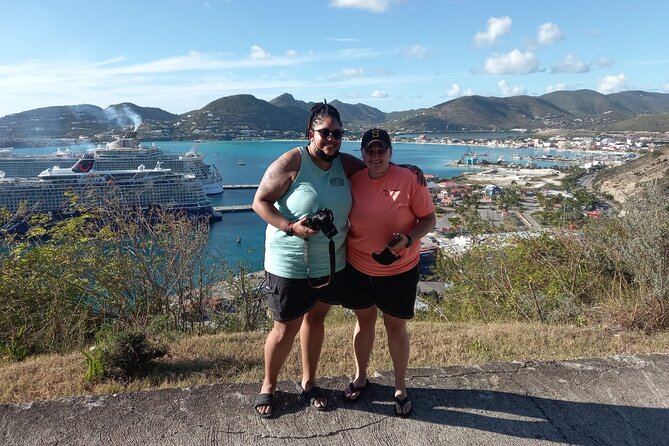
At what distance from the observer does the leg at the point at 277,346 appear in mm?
2072

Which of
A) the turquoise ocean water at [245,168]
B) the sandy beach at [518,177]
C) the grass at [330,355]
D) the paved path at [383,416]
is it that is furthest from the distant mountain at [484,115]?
the paved path at [383,416]

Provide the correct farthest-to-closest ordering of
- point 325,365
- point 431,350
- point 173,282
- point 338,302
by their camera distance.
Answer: point 173,282
point 431,350
point 325,365
point 338,302

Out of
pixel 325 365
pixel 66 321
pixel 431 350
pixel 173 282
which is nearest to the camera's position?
pixel 325 365

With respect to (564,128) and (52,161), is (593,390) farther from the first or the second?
(564,128)

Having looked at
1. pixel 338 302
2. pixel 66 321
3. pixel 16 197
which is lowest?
pixel 16 197

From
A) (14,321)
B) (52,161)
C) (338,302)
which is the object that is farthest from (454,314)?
(52,161)

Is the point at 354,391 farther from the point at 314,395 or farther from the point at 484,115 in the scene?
the point at 484,115

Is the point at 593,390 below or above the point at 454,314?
above

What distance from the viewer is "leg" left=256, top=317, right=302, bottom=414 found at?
207 centimetres

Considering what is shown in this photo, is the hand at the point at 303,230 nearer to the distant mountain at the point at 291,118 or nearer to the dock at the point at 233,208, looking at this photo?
the distant mountain at the point at 291,118

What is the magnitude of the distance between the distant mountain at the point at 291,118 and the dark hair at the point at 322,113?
315 inches

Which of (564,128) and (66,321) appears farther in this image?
(564,128)

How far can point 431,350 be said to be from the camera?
292 cm

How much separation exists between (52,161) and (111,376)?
35.2 meters
